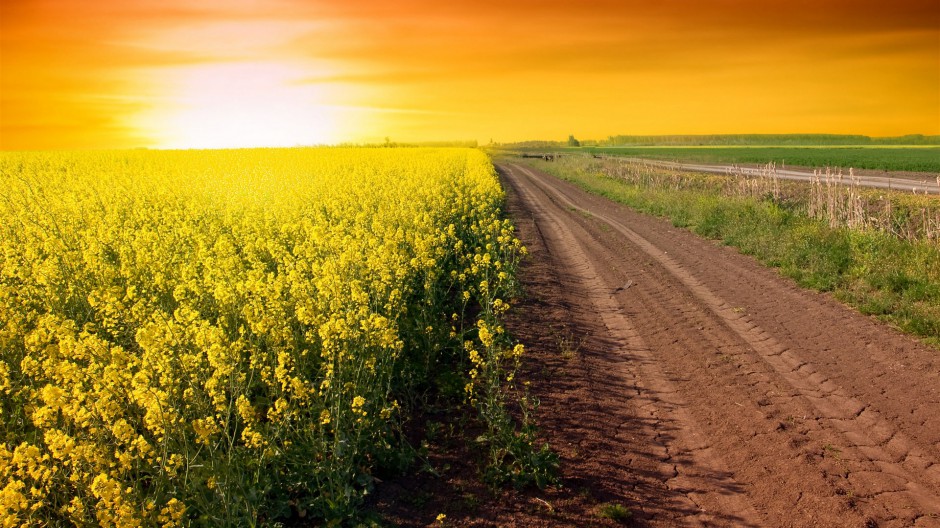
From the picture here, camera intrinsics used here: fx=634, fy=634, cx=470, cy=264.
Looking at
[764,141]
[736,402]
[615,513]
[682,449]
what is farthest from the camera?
[764,141]

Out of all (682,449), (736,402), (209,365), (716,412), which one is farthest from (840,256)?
(209,365)

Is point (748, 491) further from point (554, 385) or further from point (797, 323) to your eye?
point (797, 323)

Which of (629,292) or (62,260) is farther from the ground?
(62,260)

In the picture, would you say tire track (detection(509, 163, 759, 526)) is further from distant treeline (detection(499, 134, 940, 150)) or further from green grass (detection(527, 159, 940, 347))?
distant treeline (detection(499, 134, 940, 150))

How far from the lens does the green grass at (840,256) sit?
33.4 feet

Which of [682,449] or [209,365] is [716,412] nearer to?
[682,449]

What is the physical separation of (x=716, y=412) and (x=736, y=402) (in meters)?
0.38

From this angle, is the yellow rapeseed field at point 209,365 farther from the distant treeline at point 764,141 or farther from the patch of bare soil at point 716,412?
the distant treeline at point 764,141

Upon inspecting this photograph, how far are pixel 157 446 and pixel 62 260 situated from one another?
16.8 ft

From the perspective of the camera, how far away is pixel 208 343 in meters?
5.12

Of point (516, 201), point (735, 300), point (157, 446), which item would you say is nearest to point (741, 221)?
point (735, 300)

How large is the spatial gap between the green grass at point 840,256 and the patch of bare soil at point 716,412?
1.76 feet

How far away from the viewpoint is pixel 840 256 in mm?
13062

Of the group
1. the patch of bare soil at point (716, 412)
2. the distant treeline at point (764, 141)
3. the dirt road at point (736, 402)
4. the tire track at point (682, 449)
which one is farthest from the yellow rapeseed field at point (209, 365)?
the distant treeline at point (764, 141)
